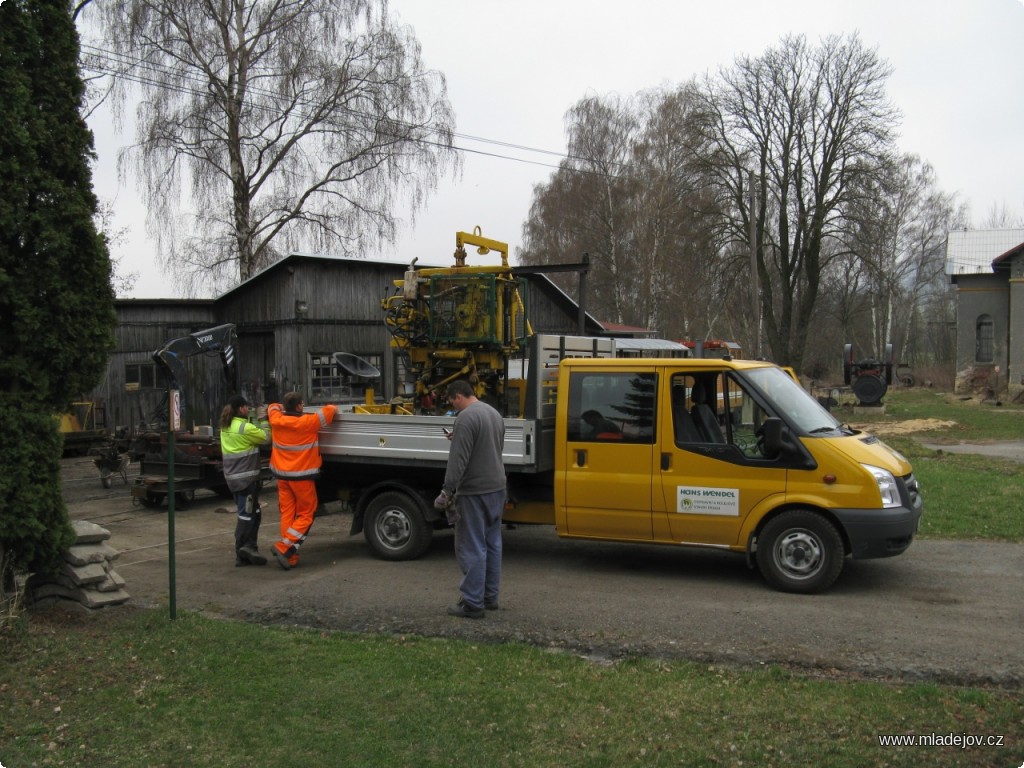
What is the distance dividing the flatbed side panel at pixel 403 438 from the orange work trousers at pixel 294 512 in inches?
16.8

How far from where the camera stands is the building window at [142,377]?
20.6m

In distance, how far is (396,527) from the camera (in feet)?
28.9

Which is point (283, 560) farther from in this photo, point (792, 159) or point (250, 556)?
point (792, 159)

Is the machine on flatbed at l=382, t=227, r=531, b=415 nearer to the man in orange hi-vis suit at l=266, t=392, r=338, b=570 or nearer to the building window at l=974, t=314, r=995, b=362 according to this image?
the man in orange hi-vis suit at l=266, t=392, r=338, b=570

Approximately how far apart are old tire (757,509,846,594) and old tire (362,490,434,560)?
3263 millimetres

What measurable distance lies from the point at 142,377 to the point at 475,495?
16.5m

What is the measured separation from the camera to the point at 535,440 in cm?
791

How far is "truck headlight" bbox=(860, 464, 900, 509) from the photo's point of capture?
7031 millimetres

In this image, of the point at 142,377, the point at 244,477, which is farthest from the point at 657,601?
the point at 142,377

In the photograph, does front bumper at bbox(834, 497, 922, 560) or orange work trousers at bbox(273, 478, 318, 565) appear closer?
front bumper at bbox(834, 497, 922, 560)

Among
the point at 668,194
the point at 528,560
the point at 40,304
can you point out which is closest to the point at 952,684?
the point at 528,560

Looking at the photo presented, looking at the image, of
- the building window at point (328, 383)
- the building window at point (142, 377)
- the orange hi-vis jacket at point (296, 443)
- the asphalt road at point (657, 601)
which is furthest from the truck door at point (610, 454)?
the building window at point (142, 377)

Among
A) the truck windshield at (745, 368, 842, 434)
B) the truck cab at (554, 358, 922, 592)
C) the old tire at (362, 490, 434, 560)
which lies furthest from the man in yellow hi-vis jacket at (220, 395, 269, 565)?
the truck windshield at (745, 368, 842, 434)

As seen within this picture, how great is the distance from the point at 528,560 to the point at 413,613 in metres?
2.12
